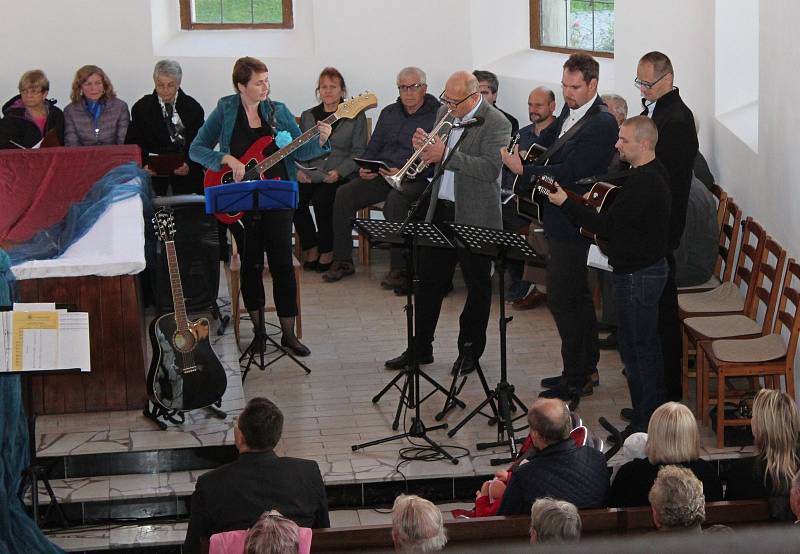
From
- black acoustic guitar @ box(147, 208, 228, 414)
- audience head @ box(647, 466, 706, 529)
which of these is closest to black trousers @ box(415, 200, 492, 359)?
black acoustic guitar @ box(147, 208, 228, 414)

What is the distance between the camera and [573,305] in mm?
5504

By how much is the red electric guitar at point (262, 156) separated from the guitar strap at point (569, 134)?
50.8 inches

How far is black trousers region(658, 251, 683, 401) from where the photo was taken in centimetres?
536

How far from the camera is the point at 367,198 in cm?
834

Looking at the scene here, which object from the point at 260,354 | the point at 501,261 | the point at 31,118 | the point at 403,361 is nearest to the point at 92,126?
the point at 31,118

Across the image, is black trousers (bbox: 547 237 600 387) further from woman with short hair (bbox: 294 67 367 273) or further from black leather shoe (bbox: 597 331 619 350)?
woman with short hair (bbox: 294 67 367 273)

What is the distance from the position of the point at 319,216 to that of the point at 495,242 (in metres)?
4.00

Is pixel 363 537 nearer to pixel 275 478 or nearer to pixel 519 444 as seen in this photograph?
A: pixel 275 478

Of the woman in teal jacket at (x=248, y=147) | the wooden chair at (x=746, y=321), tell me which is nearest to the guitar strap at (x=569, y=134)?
the wooden chair at (x=746, y=321)

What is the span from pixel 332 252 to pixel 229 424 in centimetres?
336

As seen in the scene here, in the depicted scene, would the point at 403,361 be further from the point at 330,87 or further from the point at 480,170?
the point at 330,87

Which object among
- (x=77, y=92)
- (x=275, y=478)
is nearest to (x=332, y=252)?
(x=77, y=92)

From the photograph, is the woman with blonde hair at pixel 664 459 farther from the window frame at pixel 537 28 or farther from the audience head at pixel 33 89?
the window frame at pixel 537 28

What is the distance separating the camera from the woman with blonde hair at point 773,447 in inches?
135
